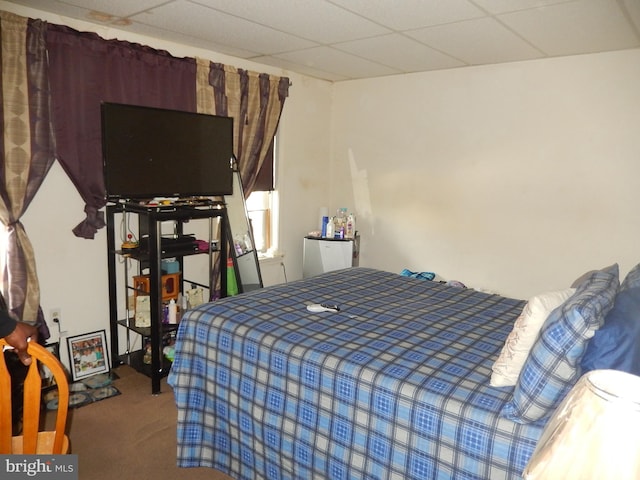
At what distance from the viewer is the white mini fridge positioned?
4.64 metres

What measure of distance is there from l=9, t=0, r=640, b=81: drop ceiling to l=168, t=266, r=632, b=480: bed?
5.37 feet

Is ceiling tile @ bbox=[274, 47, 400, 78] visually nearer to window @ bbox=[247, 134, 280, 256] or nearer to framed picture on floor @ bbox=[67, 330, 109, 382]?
window @ bbox=[247, 134, 280, 256]

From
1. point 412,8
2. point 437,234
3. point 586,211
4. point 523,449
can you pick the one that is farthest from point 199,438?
point 586,211

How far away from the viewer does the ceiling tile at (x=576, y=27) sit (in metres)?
2.62

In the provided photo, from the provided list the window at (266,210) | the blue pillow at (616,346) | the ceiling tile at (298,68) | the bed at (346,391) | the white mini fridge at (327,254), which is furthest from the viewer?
the white mini fridge at (327,254)

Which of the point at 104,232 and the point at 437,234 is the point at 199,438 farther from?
the point at 437,234

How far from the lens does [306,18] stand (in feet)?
9.40

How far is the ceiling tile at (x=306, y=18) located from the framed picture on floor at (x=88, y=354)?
2293 millimetres

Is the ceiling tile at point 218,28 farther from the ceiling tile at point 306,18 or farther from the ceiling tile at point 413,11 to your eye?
the ceiling tile at point 413,11

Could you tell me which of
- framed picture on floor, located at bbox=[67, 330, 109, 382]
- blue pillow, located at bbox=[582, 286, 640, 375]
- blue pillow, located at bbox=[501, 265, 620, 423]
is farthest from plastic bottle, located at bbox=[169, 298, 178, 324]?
blue pillow, located at bbox=[582, 286, 640, 375]

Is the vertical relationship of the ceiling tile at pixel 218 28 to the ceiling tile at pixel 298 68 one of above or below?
below

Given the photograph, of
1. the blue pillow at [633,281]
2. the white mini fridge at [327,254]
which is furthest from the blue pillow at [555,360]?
the white mini fridge at [327,254]

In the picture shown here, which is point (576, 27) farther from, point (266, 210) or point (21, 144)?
point (21, 144)

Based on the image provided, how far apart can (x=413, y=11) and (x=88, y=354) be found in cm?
301
